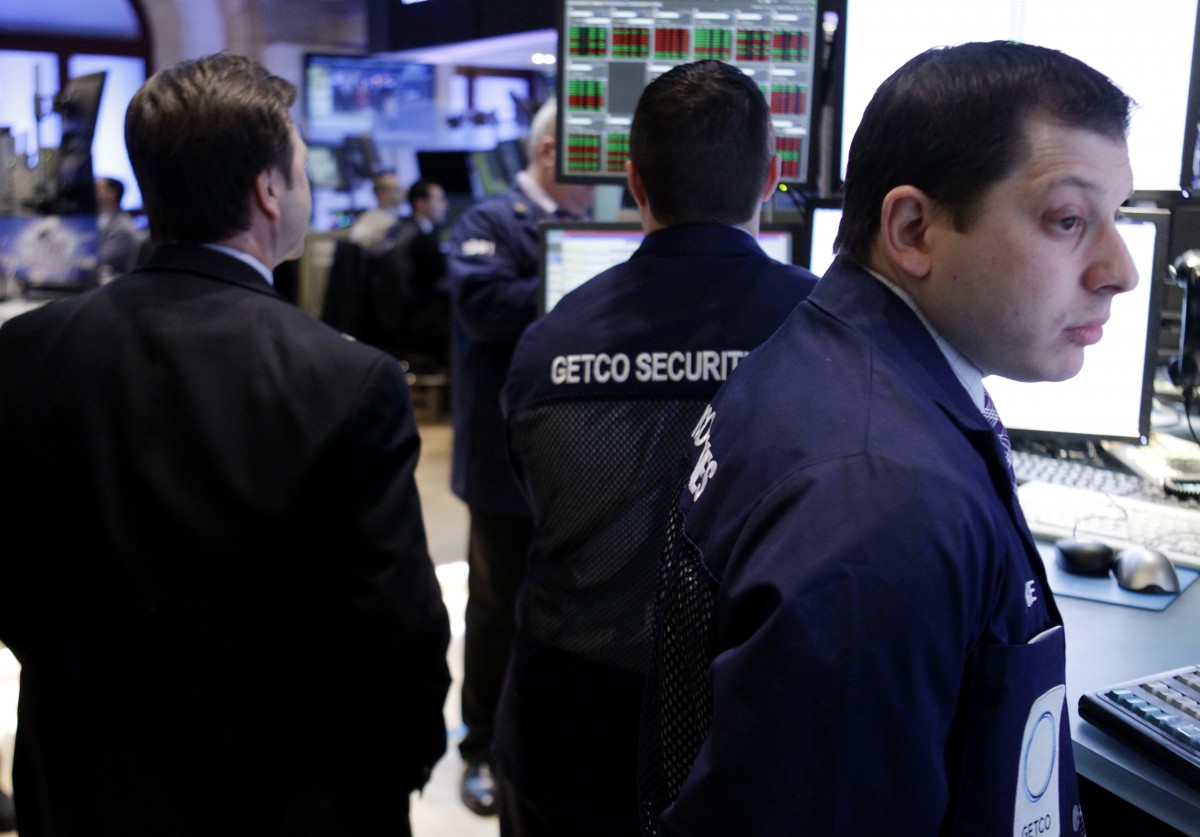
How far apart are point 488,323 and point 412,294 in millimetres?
4056

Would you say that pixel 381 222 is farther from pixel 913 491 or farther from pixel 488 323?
pixel 913 491

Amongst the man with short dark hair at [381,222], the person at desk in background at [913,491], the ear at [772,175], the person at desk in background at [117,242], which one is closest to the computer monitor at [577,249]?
the ear at [772,175]

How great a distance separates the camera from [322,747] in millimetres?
1419

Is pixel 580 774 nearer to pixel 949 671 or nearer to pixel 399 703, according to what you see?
pixel 399 703

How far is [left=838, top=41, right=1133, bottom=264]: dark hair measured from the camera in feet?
2.61

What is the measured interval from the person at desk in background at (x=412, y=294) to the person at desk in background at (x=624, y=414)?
5.07 meters

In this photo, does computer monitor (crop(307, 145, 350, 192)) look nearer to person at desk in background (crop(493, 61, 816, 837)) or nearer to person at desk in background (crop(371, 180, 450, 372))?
person at desk in background (crop(371, 180, 450, 372))

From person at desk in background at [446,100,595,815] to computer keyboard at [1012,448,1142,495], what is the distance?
3.53 ft

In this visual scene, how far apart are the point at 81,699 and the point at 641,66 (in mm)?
1262

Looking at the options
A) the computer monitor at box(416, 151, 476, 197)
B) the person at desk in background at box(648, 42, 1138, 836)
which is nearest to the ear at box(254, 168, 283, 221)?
the person at desk in background at box(648, 42, 1138, 836)

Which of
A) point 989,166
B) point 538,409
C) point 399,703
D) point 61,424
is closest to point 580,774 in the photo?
point 399,703

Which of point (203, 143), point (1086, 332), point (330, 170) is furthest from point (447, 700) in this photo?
point (330, 170)

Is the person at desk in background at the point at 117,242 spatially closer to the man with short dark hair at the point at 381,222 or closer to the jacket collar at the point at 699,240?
the man with short dark hair at the point at 381,222

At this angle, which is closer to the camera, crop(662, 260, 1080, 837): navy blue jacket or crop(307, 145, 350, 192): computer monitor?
crop(662, 260, 1080, 837): navy blue jacket
